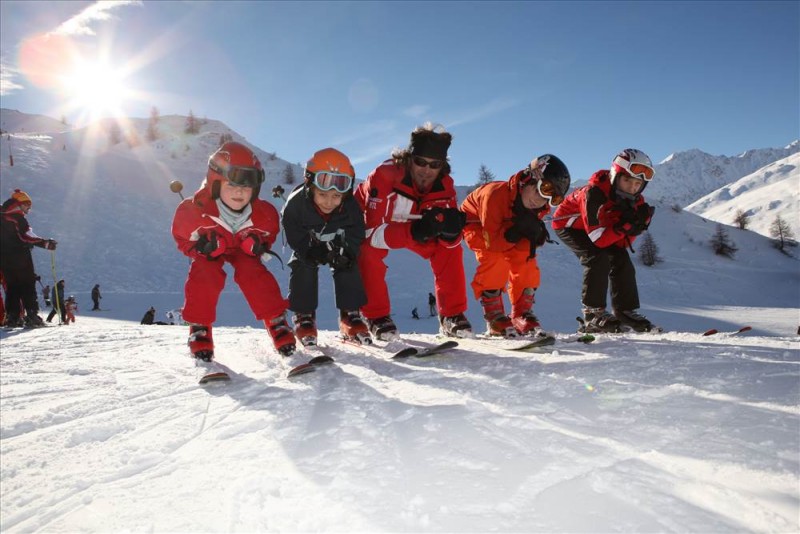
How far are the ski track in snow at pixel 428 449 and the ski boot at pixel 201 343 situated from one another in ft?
1.58

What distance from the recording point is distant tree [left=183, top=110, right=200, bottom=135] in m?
55.2

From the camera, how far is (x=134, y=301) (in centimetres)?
1838

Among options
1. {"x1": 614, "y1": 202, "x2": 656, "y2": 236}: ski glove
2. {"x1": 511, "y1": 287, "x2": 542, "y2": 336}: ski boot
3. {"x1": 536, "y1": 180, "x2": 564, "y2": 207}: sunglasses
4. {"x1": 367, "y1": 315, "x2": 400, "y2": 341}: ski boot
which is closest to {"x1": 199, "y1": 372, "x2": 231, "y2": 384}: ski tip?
{"x1": 367, "y1": 315, "x2": 400, "y2": 341}: ski boot

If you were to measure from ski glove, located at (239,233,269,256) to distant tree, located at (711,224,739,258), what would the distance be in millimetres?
40467

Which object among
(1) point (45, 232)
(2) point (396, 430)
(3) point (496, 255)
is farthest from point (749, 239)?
(1) point (45, 232)

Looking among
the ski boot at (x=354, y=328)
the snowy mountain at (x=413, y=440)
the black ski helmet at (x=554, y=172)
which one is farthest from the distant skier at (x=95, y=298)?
the black ski helmet at (x=554, y=172)

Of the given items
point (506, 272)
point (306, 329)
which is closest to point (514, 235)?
point (506, 272)

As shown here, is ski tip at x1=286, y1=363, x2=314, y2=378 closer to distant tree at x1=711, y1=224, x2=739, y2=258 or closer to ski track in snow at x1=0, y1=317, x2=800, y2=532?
ski track in snow at x1=0, y1=317, x2=800, y2=532

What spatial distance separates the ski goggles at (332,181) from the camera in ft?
11.0

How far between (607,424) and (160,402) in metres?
2.00

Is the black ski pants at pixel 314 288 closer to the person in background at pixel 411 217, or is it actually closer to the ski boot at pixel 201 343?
the person in background at pixel 411 217

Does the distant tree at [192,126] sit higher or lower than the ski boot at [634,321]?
higher

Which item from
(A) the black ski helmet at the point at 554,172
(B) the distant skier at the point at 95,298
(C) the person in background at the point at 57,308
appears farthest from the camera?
(B) the distant skier at the point at 95,298

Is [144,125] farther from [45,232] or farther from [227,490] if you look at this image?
[227,490]
